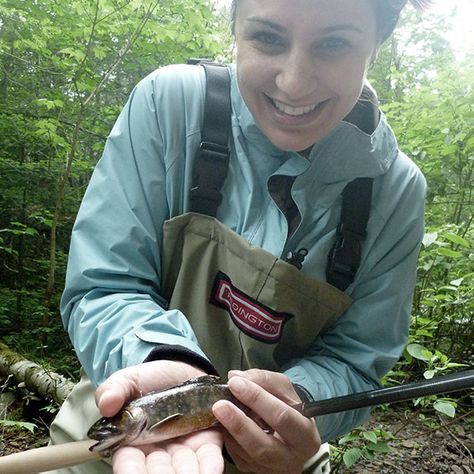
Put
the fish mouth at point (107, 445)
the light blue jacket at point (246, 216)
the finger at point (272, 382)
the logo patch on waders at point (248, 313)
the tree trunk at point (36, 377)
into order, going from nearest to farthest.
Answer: the fish mouth at point (107, 445), the finger at point (272, 382), the light blue jacket at point (246, 216), the logo patch on waders at point (248, 313), the tree trunk at point (36, 377)

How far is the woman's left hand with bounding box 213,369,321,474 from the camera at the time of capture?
133cm

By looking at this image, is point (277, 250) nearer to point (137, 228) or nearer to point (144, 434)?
point (137, 228)

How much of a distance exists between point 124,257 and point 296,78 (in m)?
0.86

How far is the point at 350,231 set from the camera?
183cm

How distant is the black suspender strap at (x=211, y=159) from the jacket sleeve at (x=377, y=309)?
2.04 feet

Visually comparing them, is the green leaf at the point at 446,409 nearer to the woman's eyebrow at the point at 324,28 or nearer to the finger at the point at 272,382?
the finger at the point at 272,382

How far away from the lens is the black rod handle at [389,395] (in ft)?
4.22

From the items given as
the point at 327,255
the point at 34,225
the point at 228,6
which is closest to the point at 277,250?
the point at 327,255

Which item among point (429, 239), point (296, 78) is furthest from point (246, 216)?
point (429, 239)

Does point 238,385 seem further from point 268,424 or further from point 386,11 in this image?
point 386,11

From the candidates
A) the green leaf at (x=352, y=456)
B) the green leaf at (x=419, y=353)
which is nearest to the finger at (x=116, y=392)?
the green leaf at (x=352, y=456)

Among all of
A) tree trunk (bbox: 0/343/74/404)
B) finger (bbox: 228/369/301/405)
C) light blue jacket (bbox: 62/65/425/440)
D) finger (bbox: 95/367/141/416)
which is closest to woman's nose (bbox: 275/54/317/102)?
light blue jacket (bbox: 62/65/425/440)

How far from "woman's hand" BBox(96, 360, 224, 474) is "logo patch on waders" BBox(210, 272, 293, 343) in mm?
383

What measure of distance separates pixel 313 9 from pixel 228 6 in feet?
1.71
